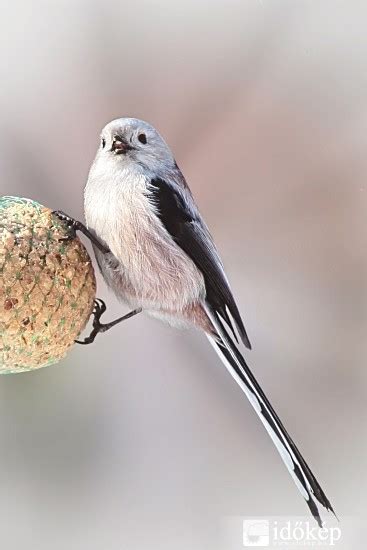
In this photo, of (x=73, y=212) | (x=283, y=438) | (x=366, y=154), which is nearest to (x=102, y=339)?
(x=73, y=212)

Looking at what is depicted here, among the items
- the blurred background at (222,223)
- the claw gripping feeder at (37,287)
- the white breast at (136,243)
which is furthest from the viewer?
the blurred background at (222,223)

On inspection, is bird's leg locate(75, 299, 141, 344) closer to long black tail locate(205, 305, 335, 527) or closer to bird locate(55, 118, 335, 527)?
bird locate(55, 118, 335, 527)

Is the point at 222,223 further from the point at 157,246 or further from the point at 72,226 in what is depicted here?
the point at 72,226

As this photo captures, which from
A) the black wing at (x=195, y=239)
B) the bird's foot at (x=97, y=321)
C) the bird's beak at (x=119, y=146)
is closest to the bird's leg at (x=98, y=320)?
the bird's foot at (x=97, y=321)

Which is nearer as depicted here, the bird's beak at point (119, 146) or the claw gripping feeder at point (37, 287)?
the claw gripping feeder at point (37, 287)

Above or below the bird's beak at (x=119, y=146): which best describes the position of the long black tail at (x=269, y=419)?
below

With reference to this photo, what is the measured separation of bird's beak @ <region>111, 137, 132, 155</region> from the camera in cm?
85

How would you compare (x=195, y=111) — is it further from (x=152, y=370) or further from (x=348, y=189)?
(x=152, y=370)

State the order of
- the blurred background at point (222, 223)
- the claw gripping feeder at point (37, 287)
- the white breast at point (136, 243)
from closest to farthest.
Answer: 1. the claw gripping feeder at point (37, 287)
2. the white breast at point (136, 243)
3. the blurred background at point (222, 223)

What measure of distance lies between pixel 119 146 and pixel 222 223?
28 centimetres

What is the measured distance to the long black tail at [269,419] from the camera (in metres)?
0.93

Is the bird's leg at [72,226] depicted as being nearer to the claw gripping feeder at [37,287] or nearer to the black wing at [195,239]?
the claw gripping feeder at [37,287]

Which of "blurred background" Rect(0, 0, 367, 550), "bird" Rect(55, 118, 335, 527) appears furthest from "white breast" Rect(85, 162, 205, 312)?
"blurred background" Rect(0, 0, 367, 550)

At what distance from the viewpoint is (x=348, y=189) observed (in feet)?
3.52
